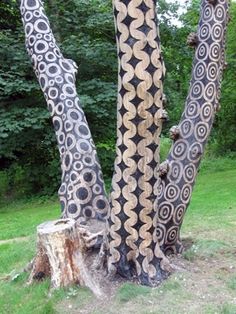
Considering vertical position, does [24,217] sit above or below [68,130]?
below

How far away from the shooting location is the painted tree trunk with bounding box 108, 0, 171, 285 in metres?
3.86

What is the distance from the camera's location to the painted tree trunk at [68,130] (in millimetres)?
4918

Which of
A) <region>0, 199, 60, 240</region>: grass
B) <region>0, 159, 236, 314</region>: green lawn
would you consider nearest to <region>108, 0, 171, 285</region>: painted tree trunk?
<region>0, 159, 236, 314</region>: green lawn

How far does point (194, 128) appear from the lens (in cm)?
473

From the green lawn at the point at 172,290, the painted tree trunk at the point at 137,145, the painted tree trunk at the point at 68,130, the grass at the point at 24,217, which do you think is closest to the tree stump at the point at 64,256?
the green lawn at the point at 172,290

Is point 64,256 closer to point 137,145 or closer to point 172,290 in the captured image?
point 172,290

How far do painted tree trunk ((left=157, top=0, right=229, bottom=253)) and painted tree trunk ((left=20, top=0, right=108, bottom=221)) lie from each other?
0.71 metres

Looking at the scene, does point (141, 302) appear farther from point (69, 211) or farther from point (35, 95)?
point (35, 95)

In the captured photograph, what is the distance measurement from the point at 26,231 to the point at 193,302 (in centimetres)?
462

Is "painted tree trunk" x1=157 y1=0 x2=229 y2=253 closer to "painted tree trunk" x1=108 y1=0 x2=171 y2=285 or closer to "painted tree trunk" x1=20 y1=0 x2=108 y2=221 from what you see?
"painted tree trunk" x1=108 y1=0 x2=171 y2=285

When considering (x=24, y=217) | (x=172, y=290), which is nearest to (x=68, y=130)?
(x=172, y=290)

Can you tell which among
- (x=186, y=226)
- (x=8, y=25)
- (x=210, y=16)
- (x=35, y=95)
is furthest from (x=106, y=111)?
(x=210, y=16)

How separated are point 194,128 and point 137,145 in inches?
37.8

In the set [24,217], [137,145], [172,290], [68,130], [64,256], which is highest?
[68,130]
